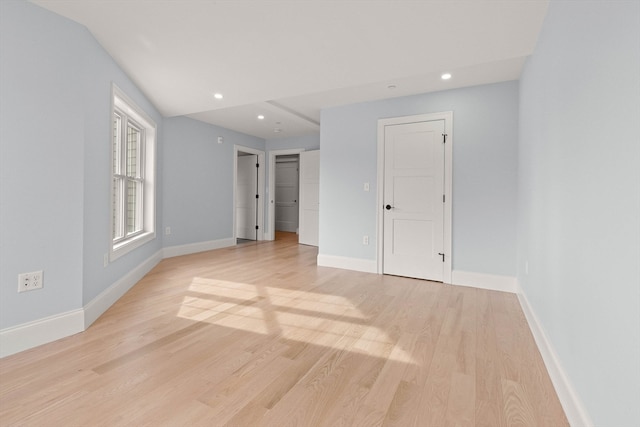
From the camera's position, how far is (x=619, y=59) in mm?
1017

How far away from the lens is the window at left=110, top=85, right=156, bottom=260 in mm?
3350

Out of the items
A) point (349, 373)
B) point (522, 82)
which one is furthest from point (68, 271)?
point (522, 82)

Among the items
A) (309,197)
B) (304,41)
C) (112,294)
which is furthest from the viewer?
(309,197)

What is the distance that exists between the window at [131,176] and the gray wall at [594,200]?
3.42 m

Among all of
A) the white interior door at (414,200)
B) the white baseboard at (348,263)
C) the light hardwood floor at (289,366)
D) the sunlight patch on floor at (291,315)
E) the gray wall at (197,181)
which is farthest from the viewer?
the gray wall at (197,181)

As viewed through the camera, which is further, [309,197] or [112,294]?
[309,197]

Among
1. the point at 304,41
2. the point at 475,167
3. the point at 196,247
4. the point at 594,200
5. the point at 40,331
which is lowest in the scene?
the point at 40,331

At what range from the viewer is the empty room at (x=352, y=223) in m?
1.36

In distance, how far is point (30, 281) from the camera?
6.81 feet

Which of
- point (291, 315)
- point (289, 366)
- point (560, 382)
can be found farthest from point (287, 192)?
point (560, 382)

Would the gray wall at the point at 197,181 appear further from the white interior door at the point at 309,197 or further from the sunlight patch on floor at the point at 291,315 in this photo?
the sunlight patch on floor at the point at 291,315

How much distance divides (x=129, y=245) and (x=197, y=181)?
2455 millimetres

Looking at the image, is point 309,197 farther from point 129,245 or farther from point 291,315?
point 291,315

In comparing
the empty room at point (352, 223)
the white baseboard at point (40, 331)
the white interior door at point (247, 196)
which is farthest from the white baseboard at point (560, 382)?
the white interior door at point (247, 196)
